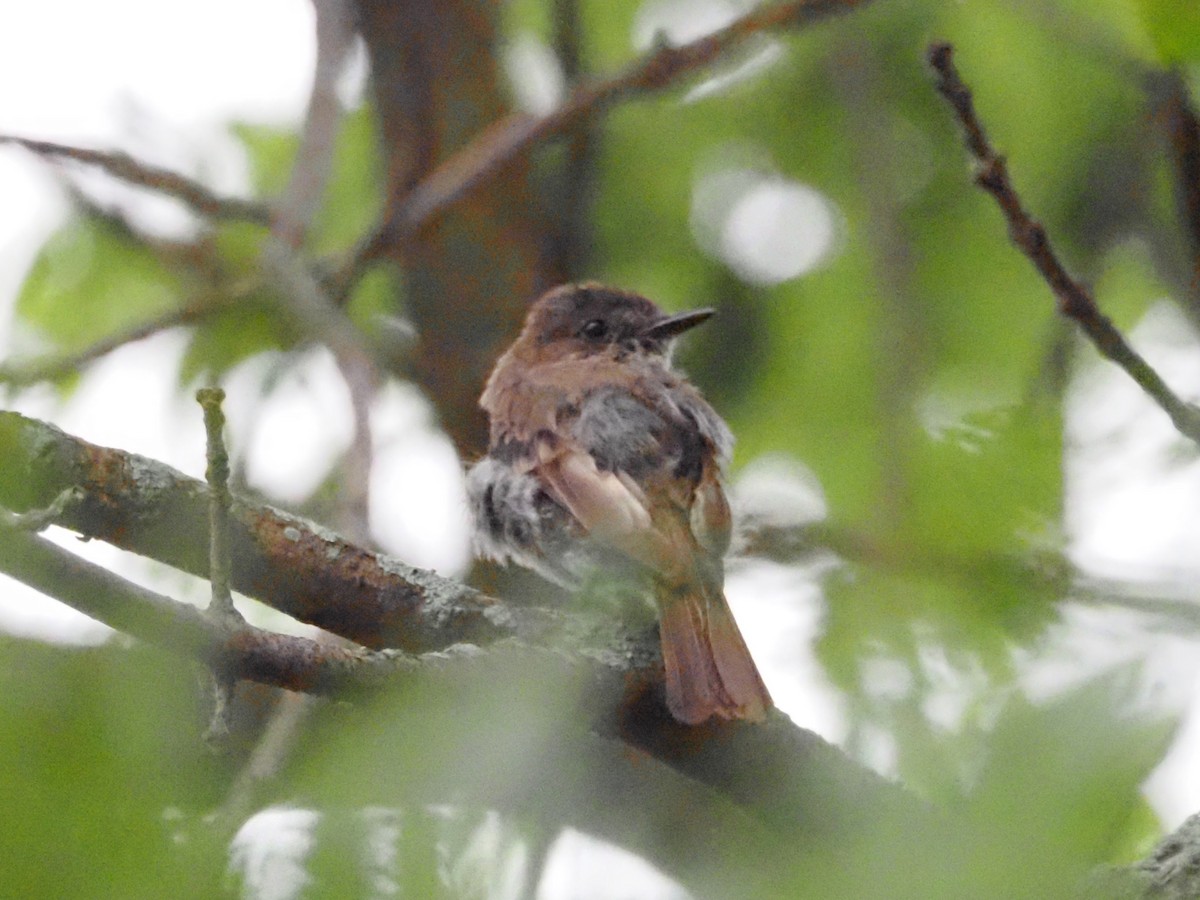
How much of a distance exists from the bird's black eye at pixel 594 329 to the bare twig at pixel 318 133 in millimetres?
1299

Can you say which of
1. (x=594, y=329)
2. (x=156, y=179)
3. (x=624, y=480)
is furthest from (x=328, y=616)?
(x=594, y=329)

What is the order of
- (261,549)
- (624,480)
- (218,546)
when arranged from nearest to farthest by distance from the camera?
(218,546)
(261,549)
(624,480)

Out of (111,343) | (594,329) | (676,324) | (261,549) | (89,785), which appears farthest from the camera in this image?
(594,329)

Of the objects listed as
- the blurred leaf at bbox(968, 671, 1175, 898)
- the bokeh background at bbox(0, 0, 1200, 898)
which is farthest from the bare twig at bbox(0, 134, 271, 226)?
the blurred leaf at bbox(968, 671, 1175, 898)

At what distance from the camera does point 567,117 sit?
14.8ft

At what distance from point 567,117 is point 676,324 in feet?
3.16

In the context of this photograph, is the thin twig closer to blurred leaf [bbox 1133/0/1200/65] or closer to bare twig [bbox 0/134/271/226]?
blurred leaf [bbox 1133/0/1200/65]

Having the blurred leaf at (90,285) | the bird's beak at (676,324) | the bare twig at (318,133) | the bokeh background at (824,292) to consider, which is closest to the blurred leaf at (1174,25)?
the bokeh background at (824,292)

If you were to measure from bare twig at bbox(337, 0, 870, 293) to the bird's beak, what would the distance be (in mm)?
773

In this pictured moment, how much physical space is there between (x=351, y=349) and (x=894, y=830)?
10.0 ft

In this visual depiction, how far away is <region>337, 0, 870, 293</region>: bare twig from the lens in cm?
419

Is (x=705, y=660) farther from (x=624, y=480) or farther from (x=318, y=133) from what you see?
(x=318, y=133)

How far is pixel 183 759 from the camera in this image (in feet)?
4.40

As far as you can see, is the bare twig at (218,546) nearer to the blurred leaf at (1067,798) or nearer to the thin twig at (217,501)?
the thin twig at (217,501)
